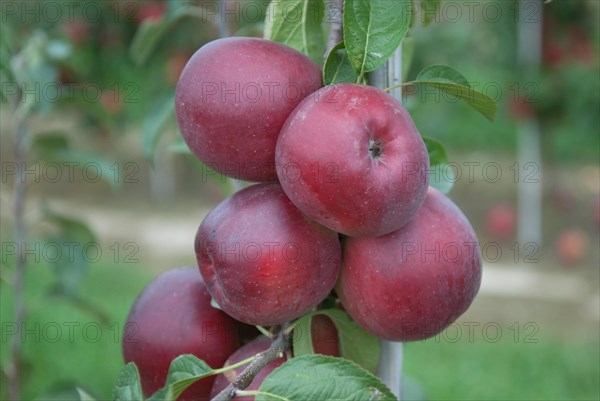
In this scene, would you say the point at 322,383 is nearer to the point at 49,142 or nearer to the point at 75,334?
the point at 49,142

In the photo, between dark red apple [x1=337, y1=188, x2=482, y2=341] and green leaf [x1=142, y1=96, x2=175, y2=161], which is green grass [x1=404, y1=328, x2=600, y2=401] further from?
dark red apple [x1=337, y1=188, x2=482, y2=341]

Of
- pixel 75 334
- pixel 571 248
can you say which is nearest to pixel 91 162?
pixel 75 334

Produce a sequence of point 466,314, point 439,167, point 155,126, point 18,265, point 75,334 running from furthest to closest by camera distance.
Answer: point 466,314 < point 75,334 < point 18,265 < point 155,126 < point 439,167

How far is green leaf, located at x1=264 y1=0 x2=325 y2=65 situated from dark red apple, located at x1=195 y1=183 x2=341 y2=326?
0.20 m

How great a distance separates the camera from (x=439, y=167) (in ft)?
2.74

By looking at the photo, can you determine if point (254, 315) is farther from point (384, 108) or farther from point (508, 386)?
point (508, 386)

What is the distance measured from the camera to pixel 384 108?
2.09 ft

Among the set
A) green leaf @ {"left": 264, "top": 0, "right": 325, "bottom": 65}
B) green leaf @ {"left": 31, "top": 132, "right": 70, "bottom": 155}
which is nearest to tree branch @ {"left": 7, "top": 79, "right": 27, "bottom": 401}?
green leaf @ {"left": 31, "top": 132, "right": 70, "bottom": 155}

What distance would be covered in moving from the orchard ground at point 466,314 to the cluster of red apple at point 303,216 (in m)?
0.58

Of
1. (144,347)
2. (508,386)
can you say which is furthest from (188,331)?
(508,386)

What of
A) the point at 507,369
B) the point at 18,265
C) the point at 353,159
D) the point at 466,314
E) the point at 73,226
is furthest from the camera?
the point at 466,314

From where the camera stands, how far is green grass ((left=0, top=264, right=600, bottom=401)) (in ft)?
8.14

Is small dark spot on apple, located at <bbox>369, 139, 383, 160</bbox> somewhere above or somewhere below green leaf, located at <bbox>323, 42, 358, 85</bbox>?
below

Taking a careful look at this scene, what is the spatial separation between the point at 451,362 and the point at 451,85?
2255mm
